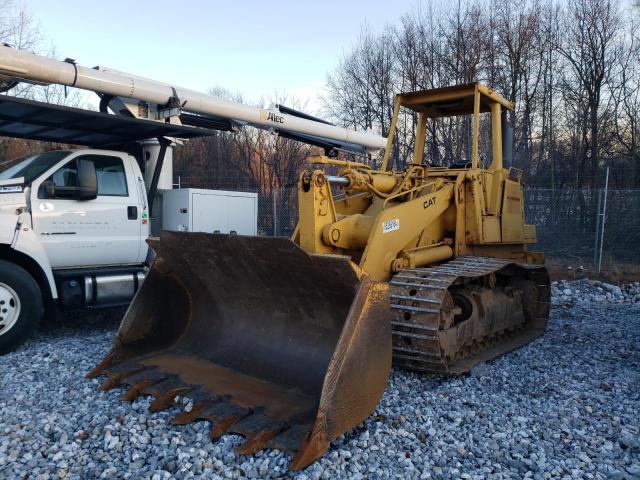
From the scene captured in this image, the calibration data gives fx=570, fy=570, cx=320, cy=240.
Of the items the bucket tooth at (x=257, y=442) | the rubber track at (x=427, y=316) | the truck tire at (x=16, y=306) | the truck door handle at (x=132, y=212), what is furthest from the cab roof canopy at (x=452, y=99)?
the truck tire at (x=16, y=306)

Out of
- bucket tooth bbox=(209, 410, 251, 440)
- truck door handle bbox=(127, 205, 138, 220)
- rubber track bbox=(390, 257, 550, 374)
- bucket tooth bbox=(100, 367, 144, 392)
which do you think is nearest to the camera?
bucket tooth bbox=(209, 410, 251, 440)

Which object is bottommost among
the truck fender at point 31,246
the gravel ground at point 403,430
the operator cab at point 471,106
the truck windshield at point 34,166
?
the gravel ground at point 403,430

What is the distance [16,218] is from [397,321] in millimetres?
4249

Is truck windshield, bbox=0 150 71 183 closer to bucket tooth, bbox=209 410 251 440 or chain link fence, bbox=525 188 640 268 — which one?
bucket tooth, bbox=209 410 251 440

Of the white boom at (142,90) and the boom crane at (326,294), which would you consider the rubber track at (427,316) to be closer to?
the boom crane at (326,294)

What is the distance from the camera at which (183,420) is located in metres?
3.91

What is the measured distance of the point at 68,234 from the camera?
6.65 m

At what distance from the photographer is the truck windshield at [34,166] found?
262 inches

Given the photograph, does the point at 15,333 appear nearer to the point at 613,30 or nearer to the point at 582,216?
the point at 582,216

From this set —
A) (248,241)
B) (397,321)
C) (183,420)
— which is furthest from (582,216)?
(183,420)

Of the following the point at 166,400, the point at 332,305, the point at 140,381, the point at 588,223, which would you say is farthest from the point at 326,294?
the point at 588,223

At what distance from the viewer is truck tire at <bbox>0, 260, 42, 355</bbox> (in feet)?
19.3

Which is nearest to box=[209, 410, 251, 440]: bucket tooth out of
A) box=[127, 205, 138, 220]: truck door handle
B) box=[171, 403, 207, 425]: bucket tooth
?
box=[171, 403, 207, 425]: bucket tooth

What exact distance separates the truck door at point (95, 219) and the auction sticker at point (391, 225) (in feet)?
11.4
